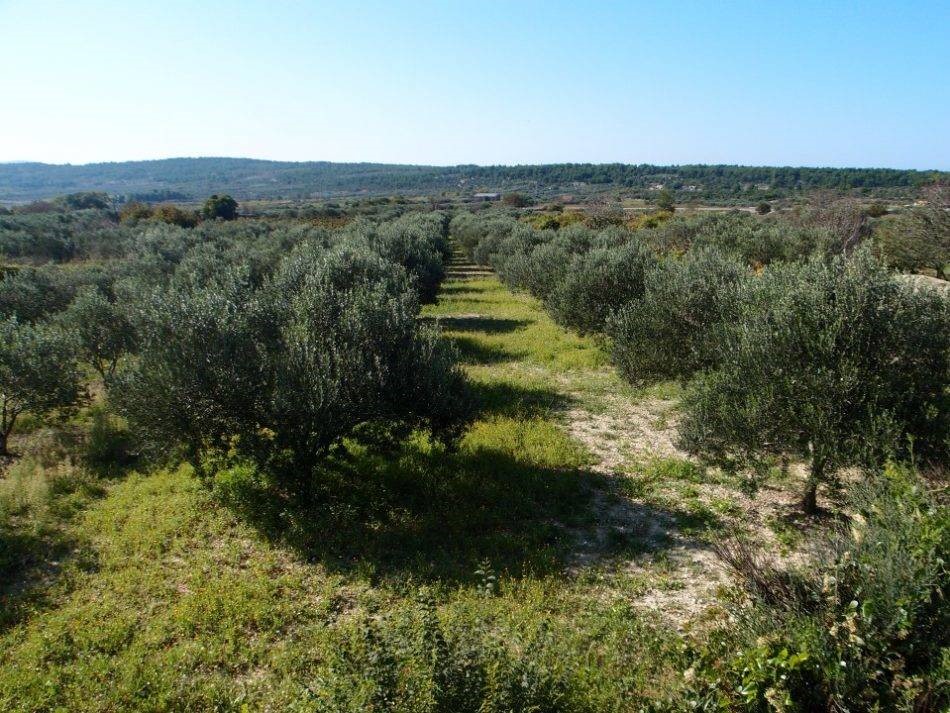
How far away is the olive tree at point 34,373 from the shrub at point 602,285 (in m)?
19.2

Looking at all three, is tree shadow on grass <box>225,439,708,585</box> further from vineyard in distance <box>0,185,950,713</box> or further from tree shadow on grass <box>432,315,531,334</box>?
tree shadow on grass <box>432,315,531,334</box>

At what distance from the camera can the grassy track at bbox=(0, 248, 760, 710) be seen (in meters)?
7.12

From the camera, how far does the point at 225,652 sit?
790cm

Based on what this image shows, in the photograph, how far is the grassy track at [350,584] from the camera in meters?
7.12

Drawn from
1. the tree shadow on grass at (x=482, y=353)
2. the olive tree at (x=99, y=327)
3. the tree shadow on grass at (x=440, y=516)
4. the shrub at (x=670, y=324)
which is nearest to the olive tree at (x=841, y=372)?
the tree shadow on grass at (x=440, y=516)

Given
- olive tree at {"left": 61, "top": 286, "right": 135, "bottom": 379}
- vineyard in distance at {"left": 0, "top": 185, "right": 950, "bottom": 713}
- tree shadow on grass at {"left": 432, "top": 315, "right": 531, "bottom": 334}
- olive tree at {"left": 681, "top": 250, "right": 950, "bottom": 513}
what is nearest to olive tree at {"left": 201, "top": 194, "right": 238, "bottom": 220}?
tree shadow on grass at {"left": 432, "top": 315, "right": 531, "bottom": 334}

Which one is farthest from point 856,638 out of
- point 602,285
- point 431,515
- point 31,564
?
point 602,285

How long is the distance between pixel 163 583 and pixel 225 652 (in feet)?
8.56

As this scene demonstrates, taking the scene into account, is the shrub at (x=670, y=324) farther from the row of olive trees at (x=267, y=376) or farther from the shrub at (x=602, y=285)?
the shrub at (x=602, y=285)

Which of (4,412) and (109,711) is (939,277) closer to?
(109,711)

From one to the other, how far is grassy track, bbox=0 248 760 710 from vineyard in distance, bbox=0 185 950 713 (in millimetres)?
57

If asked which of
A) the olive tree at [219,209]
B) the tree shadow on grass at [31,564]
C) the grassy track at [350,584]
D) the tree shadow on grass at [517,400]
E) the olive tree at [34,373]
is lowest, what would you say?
the tree shadow on grass at [31,564]

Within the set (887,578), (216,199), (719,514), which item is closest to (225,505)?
(719,514)

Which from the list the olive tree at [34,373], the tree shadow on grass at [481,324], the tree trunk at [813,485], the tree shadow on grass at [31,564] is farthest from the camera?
the tree shadow on grass at [481,324]
